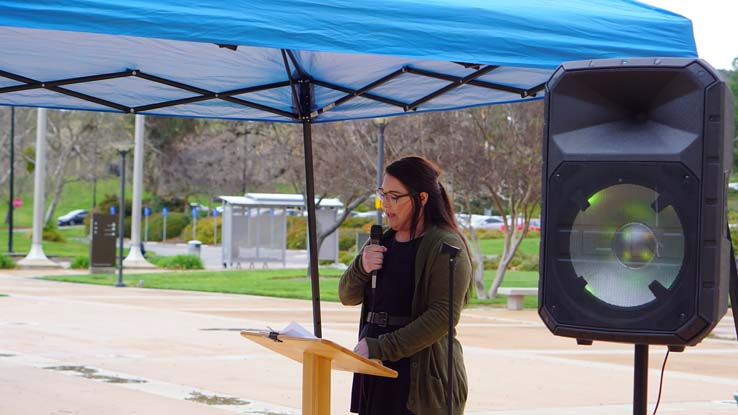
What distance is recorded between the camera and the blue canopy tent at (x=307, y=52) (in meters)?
4.07

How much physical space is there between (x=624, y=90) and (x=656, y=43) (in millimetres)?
1401

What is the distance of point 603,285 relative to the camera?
3.75 m

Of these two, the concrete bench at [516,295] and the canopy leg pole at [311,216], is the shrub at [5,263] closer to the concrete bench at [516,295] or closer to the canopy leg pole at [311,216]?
the concrete bench at [516,295]

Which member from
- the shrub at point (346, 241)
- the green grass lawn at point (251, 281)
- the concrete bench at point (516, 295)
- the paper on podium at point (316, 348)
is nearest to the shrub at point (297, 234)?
the shrub at point (346, 241)

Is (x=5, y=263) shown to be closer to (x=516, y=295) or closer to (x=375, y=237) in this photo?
(x=516, y=295)

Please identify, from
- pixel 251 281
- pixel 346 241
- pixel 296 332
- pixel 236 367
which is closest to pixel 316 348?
pixel 296 332

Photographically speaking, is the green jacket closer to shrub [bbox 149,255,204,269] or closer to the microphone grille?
the microphone grille

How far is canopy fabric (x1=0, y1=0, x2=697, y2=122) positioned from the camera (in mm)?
4070

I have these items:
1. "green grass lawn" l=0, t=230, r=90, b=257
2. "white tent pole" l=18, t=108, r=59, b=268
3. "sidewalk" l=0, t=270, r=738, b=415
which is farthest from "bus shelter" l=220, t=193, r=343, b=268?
"sidewalk" l=0, t=270, r=738, b=415

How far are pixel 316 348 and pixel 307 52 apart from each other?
2.61 metres

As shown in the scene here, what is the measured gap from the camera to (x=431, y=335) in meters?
4.14

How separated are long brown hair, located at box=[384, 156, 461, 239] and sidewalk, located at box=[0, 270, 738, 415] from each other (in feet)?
14.4

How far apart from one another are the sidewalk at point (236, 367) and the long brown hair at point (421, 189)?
4383 mm

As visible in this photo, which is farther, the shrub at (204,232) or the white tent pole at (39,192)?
the shrub at (204,232)
